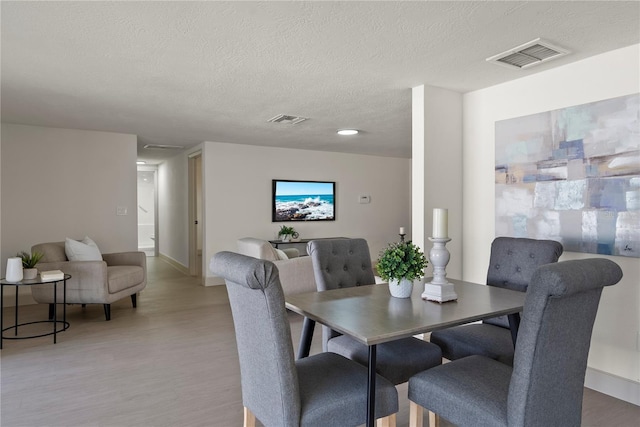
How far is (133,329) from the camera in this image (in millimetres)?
3963

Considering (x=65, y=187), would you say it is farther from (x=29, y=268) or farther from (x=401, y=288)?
(x=401, y=288)

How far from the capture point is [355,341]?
7.23ft

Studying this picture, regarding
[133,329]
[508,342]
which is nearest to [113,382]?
[133,329]

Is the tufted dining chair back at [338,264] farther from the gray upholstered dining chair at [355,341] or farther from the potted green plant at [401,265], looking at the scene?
the potted green plant at [401,265]

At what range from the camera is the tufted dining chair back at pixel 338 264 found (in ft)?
8.32

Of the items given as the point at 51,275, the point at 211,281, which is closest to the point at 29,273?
the point at 51,275

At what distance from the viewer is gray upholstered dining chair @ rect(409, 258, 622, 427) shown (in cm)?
131

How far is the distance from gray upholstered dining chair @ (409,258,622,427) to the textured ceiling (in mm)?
1395

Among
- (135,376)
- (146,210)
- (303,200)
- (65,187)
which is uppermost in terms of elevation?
(65,187)

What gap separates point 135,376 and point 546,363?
8.64ft

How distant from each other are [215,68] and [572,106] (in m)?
2.52

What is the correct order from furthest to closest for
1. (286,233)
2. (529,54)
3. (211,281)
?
(286,233) → (211,281) → (529,54)

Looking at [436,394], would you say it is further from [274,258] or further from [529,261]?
[274,258]

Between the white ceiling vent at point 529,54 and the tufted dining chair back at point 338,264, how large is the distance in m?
1.55
